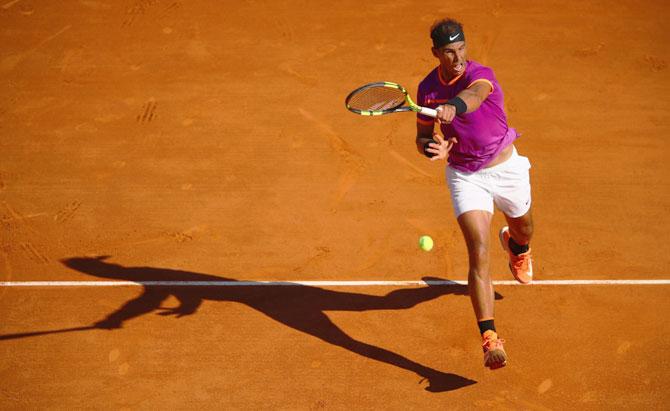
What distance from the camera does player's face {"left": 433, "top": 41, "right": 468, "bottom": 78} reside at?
5.72 m

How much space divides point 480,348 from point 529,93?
4.62 m

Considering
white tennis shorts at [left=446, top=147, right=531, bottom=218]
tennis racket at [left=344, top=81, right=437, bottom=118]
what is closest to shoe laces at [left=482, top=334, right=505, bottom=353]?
white tennis shorts at [left=446, top=147, right=531, bottom=218]

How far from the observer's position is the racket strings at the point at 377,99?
610 cm

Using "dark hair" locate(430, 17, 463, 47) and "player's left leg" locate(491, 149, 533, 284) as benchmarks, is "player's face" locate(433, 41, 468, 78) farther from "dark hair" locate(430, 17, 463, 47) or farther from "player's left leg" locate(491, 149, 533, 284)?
"player's left leg" locate(491, 149, 533, 284)

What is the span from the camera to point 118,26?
11883mm

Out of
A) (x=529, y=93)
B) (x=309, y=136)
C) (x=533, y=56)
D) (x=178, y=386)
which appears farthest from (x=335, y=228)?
(x=533, y=56)

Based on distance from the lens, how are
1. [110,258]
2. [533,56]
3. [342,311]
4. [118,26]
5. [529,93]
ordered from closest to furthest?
[342,311], [110,258], [529,93], [533,56], [118,26]

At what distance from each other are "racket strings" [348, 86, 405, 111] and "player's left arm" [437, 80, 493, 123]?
1.97ft

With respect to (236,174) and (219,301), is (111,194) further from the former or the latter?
(219,301)

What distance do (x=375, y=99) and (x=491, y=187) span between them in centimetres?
121

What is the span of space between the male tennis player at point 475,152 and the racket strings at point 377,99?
20 centimetres

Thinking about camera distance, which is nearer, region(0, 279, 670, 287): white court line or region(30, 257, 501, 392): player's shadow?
region(30, 257, 501, 392): player's shadow

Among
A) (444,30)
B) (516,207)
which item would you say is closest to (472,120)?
(444,30)

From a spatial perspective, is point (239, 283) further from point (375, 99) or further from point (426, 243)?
point (375, 99)
